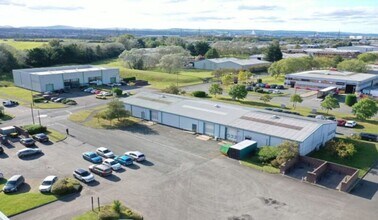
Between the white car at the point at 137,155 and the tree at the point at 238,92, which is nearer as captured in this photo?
the white car at the point at 137,155

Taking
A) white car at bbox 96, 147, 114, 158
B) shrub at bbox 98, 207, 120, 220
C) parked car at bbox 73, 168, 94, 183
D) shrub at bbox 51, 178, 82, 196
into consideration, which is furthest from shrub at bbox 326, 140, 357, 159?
shrub at bbox 51, 178, 82, 196

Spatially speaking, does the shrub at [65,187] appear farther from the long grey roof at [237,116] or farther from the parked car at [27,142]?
the long grey roof at [237,116]

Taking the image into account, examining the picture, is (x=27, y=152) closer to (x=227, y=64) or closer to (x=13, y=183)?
(x=13, y=183)

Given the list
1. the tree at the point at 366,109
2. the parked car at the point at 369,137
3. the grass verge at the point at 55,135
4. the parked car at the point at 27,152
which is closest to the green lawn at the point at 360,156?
the parked car at the point at 369,137

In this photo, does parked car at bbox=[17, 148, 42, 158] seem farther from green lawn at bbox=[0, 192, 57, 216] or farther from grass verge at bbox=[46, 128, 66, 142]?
green lawn at bbox=[0, 192, 57, 216]

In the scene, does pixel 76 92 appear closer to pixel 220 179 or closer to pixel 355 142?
pixel 220 179

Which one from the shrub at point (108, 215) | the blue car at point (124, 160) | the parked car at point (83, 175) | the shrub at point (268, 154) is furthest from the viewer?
the shrub at point (268, 154)

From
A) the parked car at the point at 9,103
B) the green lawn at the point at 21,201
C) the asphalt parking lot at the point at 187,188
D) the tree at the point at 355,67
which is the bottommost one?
the asphalt parking lot at the point at 187,188

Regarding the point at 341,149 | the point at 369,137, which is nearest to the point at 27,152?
the point at 341,149

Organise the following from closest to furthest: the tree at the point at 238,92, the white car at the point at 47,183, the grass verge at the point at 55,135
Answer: the white car at the point at 47,183 → the grass verge at the point at 55,135 → the tree at the point at 238,92
